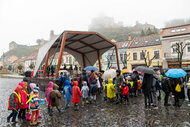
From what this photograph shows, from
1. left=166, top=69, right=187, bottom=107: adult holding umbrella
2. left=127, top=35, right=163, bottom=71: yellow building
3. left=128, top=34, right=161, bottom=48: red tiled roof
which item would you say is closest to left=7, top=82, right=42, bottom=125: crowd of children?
left=166, top=69, right=187, bottom=107: adult holding umbrella

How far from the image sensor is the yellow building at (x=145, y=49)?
3359cm

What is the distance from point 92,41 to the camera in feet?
58.7

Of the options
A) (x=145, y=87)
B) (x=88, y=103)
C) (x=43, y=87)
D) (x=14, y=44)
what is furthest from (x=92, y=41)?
(x=14, y=44)

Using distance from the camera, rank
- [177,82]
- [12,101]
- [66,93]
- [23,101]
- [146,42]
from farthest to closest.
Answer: [146,42] < [66,93] < [177,82] < [23,101] < [12,101]

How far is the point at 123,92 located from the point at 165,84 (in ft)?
6.96

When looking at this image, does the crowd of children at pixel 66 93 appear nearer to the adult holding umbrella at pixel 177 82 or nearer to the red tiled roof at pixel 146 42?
the adult holding umbrella at pixel 177 82

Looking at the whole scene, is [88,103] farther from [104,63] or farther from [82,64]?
[104,63]

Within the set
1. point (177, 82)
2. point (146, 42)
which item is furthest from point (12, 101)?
point (146, 42)

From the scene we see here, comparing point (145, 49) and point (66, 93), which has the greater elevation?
point (145, 49)

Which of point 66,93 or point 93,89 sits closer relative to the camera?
point 66,93

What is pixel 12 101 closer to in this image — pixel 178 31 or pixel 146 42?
pixel 178 31

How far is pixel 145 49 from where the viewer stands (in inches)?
1393

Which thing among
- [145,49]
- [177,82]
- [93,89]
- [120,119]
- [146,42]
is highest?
[146,42]

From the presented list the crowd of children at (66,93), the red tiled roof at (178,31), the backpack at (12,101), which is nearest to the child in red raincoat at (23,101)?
the crowd of children at (66,93)
